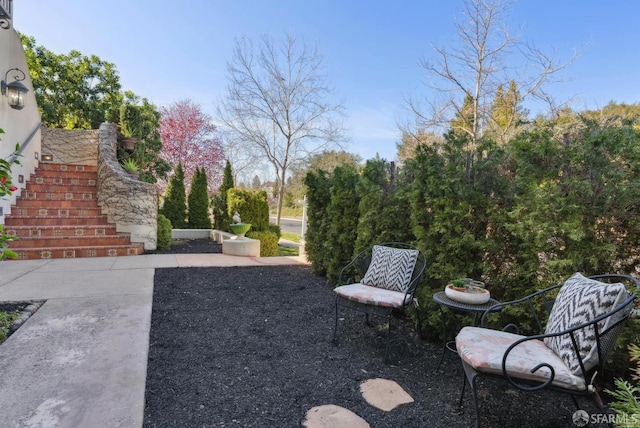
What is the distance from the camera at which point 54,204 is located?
243 inches

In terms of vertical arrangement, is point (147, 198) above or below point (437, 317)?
above

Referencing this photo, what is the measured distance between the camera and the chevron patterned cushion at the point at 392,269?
2785 millimetres

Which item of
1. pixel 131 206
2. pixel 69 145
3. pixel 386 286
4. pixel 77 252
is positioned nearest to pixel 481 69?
pixel 386 286

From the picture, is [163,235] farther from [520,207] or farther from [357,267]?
[520,207]

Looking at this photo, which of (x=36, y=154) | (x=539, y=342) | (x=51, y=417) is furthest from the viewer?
(x=36, y=154)

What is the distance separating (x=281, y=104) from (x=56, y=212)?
7.66 m

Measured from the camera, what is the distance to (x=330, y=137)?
39.7ft

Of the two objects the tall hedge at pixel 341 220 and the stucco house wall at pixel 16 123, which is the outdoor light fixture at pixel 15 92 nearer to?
the stucco house wall at pixel 16 123

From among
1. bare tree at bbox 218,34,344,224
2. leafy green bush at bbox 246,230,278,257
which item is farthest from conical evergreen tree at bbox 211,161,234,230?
leafy green bush at bbox 246,230,278,257

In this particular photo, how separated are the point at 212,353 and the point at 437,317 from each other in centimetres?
178

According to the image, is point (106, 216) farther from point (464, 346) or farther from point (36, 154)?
point (464, 346)

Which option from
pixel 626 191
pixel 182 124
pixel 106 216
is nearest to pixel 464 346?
pixel 626 191

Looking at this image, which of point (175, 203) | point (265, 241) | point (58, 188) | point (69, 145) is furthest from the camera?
point (175, 203)

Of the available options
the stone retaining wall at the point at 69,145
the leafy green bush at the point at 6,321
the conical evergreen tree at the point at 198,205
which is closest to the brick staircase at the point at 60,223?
the stone retaining wall at the point at 69,145
